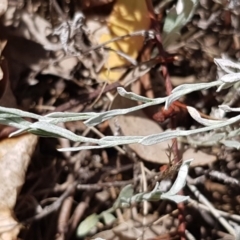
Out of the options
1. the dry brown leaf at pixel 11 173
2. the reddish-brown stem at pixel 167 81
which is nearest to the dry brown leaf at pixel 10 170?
the dry brown leaf at pixel 11 173

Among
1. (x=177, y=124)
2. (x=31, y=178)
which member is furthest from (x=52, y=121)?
(x=177, y=124)

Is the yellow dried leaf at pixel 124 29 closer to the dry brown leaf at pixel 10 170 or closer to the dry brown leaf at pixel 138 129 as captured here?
the dry brown leaf at pixel 138 129

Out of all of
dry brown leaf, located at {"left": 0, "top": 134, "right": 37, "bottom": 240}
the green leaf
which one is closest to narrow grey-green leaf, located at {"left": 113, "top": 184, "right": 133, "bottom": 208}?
the green leaf

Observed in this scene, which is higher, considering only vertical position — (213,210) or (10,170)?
(10,170)

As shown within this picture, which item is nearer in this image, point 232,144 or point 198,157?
point 232,144

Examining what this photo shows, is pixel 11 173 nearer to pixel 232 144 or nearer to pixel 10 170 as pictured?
pixel 10 170

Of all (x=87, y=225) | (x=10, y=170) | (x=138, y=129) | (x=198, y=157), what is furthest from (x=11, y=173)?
(x=198, y=157)
